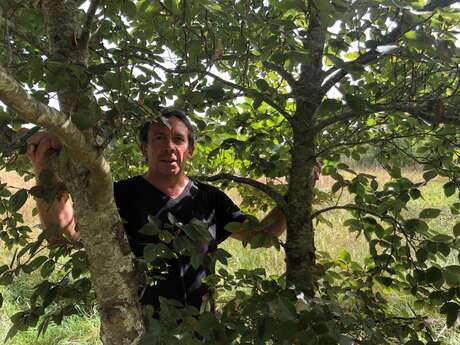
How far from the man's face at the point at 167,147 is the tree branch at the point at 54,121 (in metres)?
1.04

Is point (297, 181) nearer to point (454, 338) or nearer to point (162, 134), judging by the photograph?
point (162, 134)

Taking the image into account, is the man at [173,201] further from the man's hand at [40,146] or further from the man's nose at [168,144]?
the man's hand at [40,146]

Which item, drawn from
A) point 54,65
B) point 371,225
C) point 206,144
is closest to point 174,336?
point 54,65

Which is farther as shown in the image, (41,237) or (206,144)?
(206,144)

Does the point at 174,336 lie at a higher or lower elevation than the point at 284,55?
lower

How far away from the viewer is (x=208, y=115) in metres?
2.31

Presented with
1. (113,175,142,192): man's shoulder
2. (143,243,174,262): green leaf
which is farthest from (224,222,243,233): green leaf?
(113,175,142,192): man's shoulder

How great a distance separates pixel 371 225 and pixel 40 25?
1.46 meters

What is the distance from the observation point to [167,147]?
2107 millimetres

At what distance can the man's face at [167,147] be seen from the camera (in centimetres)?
211

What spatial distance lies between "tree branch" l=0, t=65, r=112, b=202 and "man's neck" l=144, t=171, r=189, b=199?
1.09 m

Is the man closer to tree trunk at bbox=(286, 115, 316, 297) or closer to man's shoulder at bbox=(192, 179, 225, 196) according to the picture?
man's shoulder at bbox=(192, 179, 225, 196)

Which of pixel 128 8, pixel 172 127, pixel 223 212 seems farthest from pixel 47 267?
pixel 223 212

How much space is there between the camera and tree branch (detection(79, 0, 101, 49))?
3.41 ft
